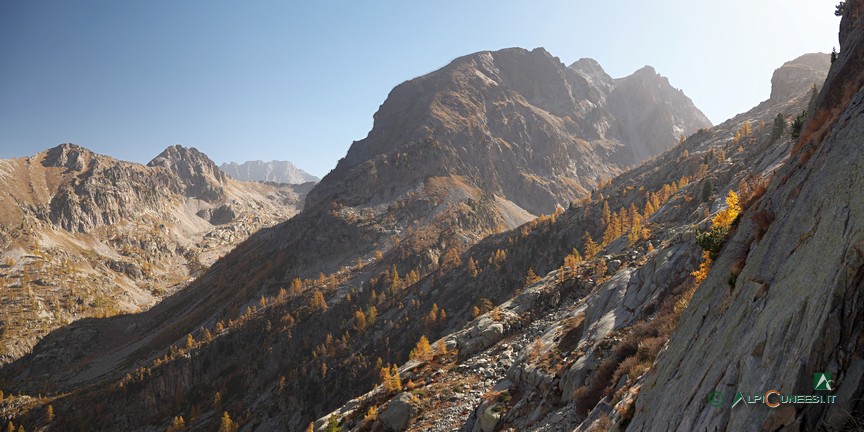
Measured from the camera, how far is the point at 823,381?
8617 mm

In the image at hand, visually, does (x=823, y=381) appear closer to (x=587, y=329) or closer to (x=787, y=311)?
(x=787, y=311)

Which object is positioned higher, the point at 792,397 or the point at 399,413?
the point at 792,397

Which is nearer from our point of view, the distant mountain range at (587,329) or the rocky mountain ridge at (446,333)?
the distant mountain range at (587,329)

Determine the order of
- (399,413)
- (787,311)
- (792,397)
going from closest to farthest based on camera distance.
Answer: (792,397), (787,311), (399,413)

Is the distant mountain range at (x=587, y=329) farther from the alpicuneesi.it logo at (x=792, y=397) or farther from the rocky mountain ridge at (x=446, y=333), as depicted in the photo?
the rocky mountain ridge at (x=446, y=333)

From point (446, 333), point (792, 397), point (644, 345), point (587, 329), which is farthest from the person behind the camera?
point (446, 333)

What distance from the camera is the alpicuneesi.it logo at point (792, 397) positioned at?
27.8 feet

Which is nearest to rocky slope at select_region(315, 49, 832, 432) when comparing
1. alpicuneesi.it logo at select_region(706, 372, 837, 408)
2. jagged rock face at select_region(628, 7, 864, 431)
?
jagged rock face at select_region(628, 7, 864, 431)

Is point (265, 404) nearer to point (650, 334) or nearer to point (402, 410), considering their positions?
point (402, 410)

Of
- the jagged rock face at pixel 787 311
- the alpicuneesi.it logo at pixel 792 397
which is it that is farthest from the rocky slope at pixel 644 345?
the alpicuneesi.it logo at pixel 792 397

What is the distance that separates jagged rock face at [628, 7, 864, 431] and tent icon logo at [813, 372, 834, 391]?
91 mm

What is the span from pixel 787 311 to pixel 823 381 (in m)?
2.43

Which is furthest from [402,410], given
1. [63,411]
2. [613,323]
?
[63,411]

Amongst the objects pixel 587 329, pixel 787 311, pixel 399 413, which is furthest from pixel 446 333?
pixel 787 311
